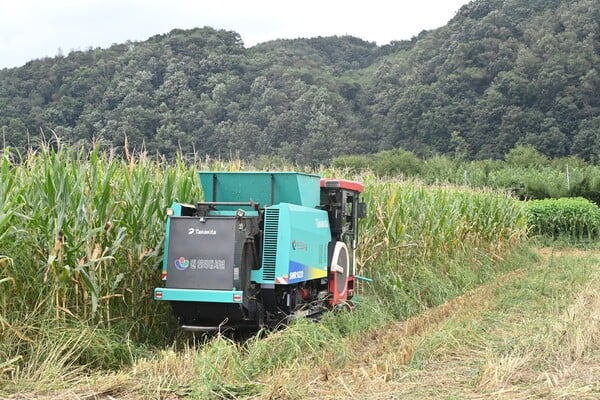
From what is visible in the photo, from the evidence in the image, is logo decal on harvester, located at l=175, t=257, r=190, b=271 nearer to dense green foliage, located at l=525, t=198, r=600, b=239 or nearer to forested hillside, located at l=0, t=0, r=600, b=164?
forested hillside, located at l=0, t=0, r=600, b=164

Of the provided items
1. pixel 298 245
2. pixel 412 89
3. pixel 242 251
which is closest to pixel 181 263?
pixel 242 251

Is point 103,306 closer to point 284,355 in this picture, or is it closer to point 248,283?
point 248,283

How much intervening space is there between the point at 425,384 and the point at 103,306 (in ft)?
11.5

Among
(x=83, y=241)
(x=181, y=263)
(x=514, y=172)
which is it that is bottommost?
(x=514, y=172)

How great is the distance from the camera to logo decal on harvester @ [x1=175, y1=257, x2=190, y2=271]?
6.73m

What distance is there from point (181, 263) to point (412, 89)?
47.4m

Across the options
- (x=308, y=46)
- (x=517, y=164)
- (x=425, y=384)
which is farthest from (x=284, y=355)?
(x=308, y=46)

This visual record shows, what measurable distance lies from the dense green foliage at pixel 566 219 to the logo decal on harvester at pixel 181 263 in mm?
19418

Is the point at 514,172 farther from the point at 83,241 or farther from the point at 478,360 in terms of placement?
the point at 83,241

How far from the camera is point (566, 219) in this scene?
2389 cm

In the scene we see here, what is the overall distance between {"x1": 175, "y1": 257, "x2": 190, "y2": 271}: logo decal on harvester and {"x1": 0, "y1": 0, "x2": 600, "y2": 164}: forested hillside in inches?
707

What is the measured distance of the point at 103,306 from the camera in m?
6.70

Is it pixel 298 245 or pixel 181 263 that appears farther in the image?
pixel 298 245

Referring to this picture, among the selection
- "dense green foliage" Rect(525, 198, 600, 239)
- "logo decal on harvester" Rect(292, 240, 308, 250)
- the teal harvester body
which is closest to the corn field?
the teal harvester body
